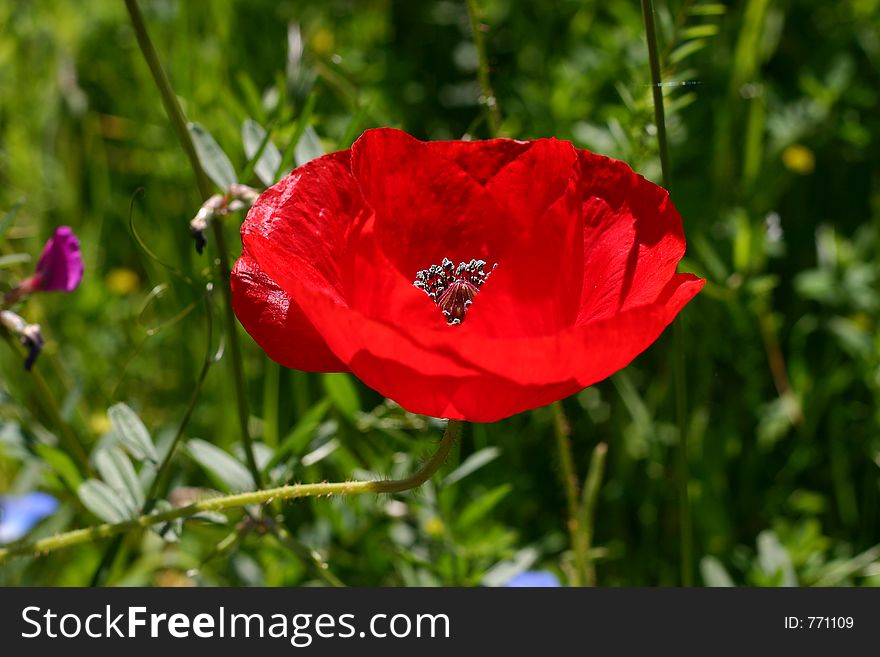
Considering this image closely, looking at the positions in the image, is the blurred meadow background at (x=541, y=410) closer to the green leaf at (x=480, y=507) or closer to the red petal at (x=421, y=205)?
the green leaf at (x=480, y=507)

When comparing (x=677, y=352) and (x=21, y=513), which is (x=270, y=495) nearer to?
(x=677, y=352)

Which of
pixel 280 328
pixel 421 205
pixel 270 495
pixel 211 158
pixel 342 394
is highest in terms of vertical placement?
pixel 211 158

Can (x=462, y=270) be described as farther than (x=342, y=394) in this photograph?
No

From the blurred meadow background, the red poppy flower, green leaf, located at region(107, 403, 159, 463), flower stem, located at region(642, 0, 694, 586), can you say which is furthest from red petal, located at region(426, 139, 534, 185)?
green leaf, located at region(107, 403, 159, 463)

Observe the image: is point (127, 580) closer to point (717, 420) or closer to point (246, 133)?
point (246, 133)

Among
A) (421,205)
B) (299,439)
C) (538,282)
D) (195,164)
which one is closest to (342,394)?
(299,439)

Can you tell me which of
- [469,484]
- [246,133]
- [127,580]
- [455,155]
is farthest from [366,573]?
[455,155]

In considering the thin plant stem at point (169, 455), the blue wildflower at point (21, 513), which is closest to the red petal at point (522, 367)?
the thin plant stem at point (169, 455)
